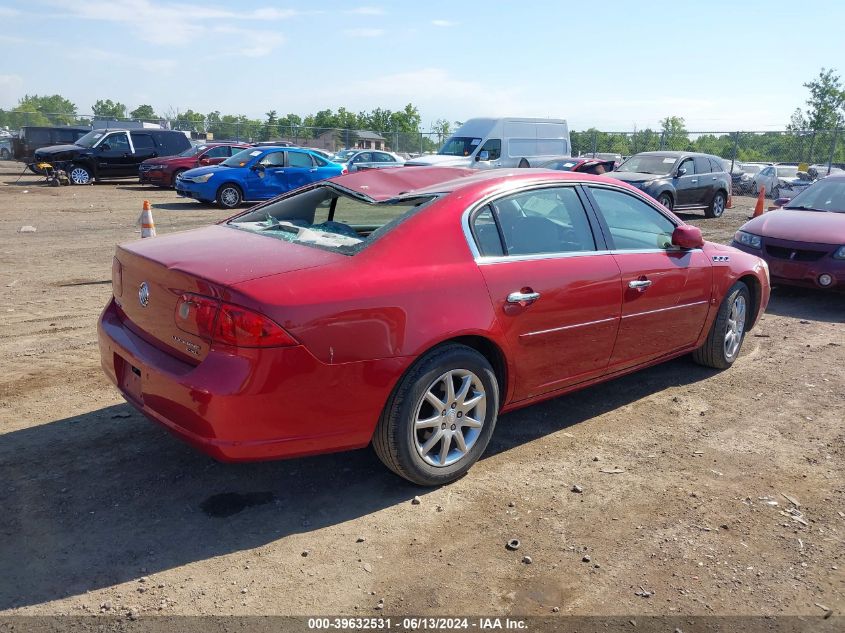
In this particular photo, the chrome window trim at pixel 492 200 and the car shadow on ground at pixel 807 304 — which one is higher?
the chrome window trim at pixel 492 200

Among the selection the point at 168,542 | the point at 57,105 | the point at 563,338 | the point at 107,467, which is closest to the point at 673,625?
the point at 563,338

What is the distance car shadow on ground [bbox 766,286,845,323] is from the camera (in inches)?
316

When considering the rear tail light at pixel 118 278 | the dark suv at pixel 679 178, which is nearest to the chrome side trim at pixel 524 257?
the rear tail light at pixel 118 278

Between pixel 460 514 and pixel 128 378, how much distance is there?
1.81 metres

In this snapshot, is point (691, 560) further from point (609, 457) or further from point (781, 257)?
point (781, 257)

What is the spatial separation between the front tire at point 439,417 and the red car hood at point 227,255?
0.72 m

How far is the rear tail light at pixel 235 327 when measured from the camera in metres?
3.12

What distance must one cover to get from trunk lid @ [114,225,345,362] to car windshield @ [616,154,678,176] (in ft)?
49.2

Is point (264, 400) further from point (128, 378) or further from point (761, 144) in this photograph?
point (761, 144)

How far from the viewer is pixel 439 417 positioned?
12.1 ft

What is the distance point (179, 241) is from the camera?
396 cm

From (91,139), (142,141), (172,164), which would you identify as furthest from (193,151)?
(91,139)

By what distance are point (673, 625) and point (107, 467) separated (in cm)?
287

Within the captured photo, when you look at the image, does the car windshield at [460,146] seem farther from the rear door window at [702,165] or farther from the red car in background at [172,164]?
the rear door window at [702,165]
